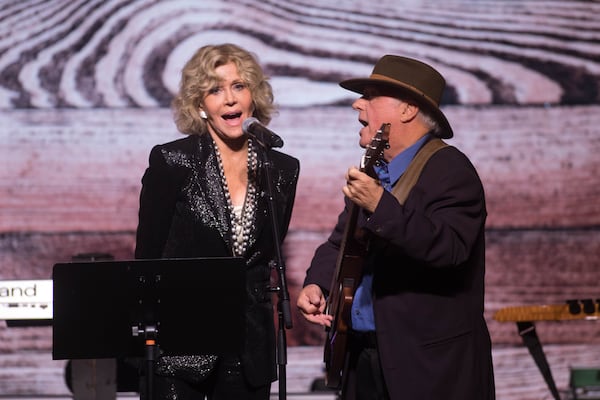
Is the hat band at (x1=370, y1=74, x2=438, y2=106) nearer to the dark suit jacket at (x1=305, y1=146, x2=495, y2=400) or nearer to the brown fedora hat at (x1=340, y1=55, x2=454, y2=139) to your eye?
the brown fedora hat at (x1=340, y1=55, x2=454, y2=139)

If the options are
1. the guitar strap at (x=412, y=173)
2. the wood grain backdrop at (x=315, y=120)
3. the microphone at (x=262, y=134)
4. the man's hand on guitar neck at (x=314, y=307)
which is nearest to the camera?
the guitar strap at (x=412, y=173)

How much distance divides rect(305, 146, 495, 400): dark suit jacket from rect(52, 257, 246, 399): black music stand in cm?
49

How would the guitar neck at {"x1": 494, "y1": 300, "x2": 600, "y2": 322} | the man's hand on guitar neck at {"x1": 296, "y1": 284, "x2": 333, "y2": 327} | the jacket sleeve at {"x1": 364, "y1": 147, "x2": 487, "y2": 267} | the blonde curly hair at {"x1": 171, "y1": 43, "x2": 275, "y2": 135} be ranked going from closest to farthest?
the jacket sleeve at {"x1": 364, "y1": 147, "x2": 487, "y2": 267}
the man's hand on guitar neck at {"x1": 296, "y1": 284, "x2": 333, "y2": 327}
the blonde curly hair at {"x1": 171, "y1": 43, "x2": 275, "y2": 135}
the guitar neck at {"x1": 494, "y1": 300, "x2": 600, "y2": 322}

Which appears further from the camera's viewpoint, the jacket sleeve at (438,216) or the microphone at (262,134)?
the microphone at (262,134)

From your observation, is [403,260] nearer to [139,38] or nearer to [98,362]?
[98,362]

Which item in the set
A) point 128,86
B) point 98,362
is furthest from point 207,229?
point 128,86

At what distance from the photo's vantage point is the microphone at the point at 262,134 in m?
3.21

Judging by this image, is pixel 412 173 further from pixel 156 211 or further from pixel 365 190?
pixel 156 211

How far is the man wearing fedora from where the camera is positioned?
2.91 meters

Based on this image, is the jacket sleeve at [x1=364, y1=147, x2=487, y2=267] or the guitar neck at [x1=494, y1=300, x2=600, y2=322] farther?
the guitar neck at [x1=494, y1=300, x2=600, y2=322]

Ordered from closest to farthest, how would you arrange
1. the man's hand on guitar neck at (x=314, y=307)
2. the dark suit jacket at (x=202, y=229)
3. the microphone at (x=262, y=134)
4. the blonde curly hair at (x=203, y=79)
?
the microphone at (x=262, y=134), the man's hand on guitar neck at (x=314, y=307), the dark suit jacket at (x=202, y=229), the blonde curly hair at (x=203, y=79)

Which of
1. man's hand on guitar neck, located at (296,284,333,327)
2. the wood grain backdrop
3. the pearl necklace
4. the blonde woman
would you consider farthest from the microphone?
the wood grain backdrop

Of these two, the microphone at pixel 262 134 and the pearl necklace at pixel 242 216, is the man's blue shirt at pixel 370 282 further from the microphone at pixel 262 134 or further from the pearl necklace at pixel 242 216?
the pearl necklace at pixel 242 216

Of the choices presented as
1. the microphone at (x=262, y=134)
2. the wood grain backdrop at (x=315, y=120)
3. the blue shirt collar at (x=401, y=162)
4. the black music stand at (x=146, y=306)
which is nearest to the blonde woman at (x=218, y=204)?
the microphone at (x=262, y=134)
